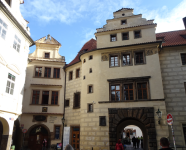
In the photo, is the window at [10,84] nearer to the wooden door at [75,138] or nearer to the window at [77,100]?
the window at [77,100]

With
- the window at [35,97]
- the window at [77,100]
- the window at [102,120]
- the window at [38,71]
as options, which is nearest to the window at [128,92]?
the window at [102,120]

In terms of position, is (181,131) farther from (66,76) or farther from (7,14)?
(7,14)

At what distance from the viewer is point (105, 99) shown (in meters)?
16.3

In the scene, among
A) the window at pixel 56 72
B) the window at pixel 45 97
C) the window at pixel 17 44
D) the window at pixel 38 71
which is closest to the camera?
the window at pixel 17 44

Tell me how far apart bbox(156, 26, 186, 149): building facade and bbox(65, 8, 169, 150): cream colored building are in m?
1.03

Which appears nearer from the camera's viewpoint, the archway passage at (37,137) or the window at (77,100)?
the window at (77,100)

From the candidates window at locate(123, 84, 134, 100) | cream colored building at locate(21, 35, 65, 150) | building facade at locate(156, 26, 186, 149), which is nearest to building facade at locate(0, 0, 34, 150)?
cream colored building at locate(21, 35, 65, 150)

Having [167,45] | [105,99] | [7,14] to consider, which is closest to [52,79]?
[105,99]

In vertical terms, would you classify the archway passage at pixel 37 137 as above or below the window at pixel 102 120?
below

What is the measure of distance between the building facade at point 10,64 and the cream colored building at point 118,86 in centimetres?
598

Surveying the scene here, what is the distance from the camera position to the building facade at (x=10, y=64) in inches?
→ 494

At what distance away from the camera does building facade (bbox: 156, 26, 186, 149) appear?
1494 cm

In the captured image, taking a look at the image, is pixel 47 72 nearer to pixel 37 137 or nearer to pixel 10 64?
pixel 37 137

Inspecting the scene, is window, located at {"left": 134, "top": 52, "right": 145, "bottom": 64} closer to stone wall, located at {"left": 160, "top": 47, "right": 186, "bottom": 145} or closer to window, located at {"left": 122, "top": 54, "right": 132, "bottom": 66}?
window, located at {"left": 122, "top": 54, "right": 132, "bottom": 66}
